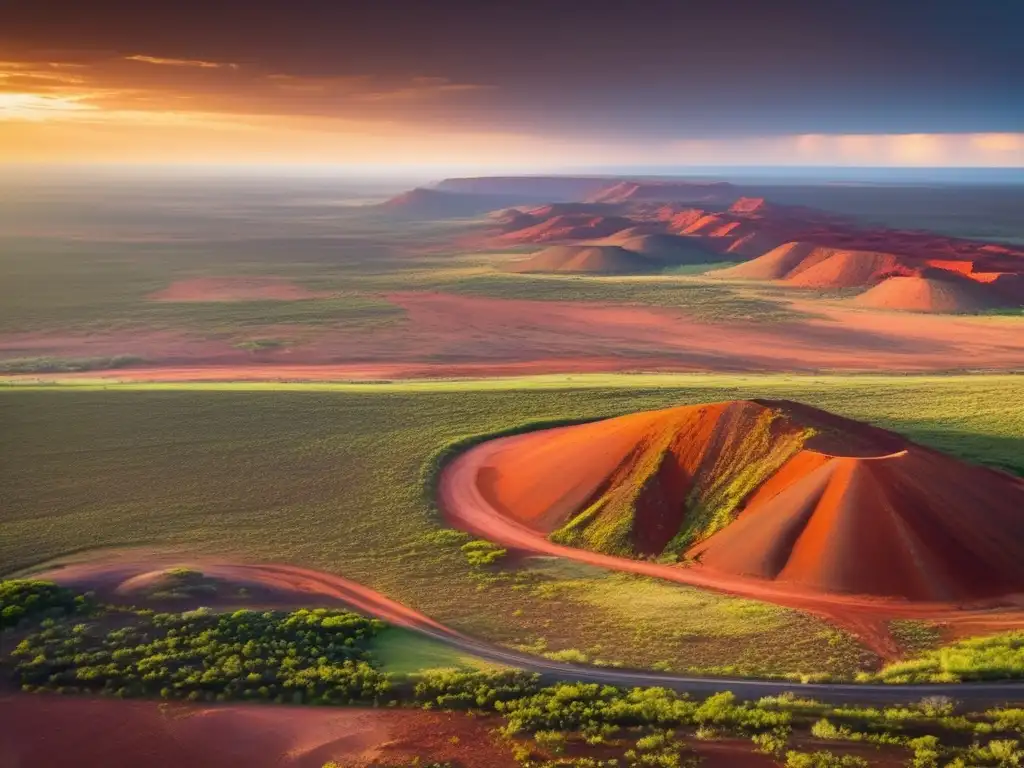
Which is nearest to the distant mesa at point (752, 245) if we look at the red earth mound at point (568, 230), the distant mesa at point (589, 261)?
the distant mesa at point (589, 261)

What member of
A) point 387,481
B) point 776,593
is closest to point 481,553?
point 387,481

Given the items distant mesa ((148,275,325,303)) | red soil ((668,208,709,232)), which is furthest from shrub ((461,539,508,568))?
red soil ((668,208,709,232))

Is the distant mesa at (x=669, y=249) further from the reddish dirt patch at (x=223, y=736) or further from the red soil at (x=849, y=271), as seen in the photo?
the reddish dirt patch at (x=223, y=736)

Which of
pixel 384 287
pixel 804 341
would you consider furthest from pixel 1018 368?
pixel 384 287

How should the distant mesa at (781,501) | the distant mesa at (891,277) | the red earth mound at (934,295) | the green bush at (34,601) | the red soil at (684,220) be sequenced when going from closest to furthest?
the green bush at (34,601) < the distant mesa at (781,501) < the red earth mound at (934,295) < the distant mesa at (891,277) < the red soil at (684,220)

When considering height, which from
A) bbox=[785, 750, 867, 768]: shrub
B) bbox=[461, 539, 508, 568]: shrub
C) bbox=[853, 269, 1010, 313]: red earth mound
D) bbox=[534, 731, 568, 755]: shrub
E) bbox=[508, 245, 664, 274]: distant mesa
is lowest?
bbox=[461, 539, 508, 568]: shrub

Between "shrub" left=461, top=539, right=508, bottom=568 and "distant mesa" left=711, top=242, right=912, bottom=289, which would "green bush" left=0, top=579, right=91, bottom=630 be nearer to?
"shrub" left=461, top=539, right=508, bottom=568
